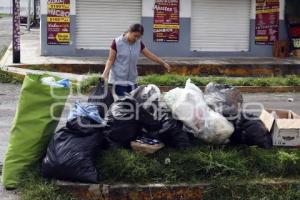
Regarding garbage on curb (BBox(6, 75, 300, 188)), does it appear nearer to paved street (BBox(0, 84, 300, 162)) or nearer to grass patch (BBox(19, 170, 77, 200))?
grass patch (BBox(19, 170, 77, 200))

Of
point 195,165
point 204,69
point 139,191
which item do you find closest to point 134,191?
point 139,191

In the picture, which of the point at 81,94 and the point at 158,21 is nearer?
the point at 81,94

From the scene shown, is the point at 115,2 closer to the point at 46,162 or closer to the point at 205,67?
the point at 205,67

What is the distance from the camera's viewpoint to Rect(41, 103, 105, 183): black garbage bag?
18.0 feet

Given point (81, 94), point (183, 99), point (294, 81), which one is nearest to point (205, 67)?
point (294, 81)

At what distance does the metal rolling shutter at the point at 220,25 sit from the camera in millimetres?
19703

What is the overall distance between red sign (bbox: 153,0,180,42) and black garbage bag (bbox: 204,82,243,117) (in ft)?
42.1

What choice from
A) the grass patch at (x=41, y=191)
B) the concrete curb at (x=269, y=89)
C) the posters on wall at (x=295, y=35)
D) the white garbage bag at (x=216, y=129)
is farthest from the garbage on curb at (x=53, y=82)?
the posters on wall at (x=295, y=35)

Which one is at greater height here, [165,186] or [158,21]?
[158,21]

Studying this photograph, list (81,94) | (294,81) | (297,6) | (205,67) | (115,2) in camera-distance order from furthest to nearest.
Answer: (297,6)
(115,2)
(205,67)
(294,81)
(81,94)

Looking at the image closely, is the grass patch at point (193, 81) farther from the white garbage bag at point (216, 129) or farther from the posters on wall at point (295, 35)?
the white garbage bag at point (216, 129)

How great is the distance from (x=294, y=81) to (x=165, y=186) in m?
9.71

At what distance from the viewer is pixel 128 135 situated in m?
5.87

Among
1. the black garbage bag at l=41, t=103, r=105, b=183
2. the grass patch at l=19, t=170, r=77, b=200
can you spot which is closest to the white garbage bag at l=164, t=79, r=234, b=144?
the black garbage bag at l=41, t=103, r=105, b=183
